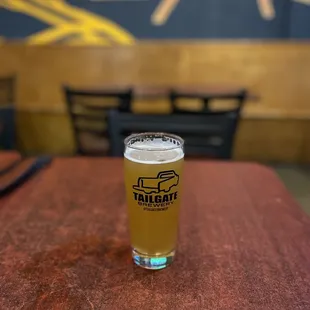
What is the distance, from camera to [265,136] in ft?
13.6

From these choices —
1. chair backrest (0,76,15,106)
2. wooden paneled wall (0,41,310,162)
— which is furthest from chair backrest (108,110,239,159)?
wooden paneled wall (0,41,310,162)

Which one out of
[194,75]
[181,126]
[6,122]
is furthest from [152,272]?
[194,75]

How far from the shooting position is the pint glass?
80 cm

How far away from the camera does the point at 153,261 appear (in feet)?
2.69

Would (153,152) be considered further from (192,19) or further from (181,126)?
(192,19)

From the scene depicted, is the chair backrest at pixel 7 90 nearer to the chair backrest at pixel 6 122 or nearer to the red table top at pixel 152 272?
the chair backrest at pixel 6 122

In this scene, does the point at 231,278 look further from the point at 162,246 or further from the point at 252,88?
the point at 252,88

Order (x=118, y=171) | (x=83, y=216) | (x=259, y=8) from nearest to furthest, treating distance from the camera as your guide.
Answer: (x=83, y=216), (x=118, y=171), (x=259, y=8)

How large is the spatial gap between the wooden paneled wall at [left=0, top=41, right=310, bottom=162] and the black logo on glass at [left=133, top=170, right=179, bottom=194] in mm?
3347

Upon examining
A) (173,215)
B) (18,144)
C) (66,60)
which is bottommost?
(18,144)

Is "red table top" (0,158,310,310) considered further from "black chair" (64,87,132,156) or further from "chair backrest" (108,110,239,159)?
"black chair" (64,87,132,156)

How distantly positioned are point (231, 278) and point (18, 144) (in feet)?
12.6

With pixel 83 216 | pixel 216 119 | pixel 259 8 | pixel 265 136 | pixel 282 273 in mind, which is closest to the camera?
pixel 282 273

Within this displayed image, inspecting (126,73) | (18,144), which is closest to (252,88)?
(126,73)
